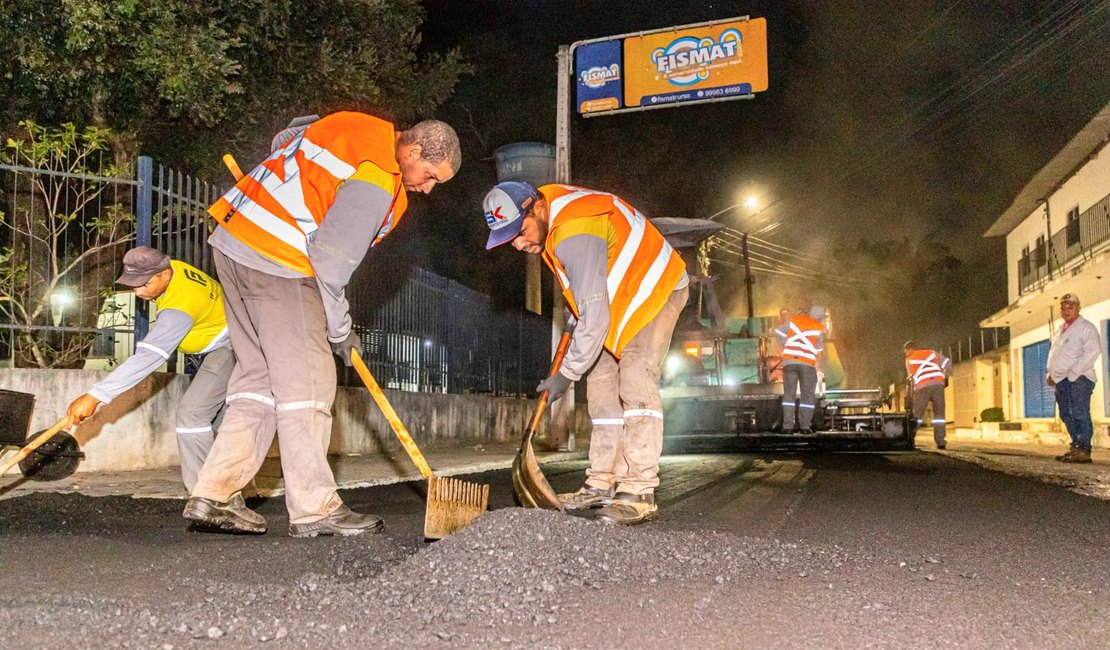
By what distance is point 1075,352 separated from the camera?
8.85 m

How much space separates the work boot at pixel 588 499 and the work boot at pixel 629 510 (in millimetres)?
400

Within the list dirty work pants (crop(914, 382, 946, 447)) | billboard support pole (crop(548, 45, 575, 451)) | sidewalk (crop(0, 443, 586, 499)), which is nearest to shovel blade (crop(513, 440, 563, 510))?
sidewalk (crop(0, 443, 586, 499))

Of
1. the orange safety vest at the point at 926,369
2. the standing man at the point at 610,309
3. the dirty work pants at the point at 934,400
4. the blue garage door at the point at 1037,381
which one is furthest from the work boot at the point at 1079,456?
the blue garage door at the point at 1037,381

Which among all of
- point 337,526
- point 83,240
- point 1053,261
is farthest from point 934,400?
point 1053,261

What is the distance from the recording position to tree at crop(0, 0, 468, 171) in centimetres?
686

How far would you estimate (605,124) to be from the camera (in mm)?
20156

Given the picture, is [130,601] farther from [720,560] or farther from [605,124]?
[605,124]

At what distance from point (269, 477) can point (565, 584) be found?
14.5 feet

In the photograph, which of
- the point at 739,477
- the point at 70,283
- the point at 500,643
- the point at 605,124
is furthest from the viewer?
the point at 605,124

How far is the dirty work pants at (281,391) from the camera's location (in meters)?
3.52

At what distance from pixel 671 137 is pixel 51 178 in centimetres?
1578

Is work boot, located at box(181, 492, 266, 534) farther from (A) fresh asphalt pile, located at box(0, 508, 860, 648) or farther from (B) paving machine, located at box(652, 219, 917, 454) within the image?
(B) paving machine, located at box(652, 219, 917, 454)

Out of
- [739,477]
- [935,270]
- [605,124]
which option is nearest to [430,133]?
[739,477]

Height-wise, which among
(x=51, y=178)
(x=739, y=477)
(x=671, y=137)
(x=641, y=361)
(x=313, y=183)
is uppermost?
(x=671, y=137)
